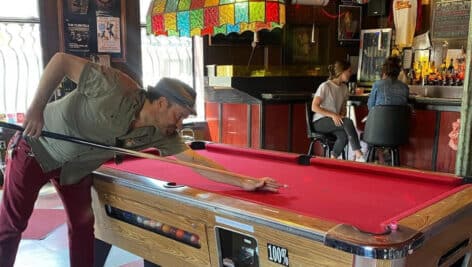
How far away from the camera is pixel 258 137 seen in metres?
5.59

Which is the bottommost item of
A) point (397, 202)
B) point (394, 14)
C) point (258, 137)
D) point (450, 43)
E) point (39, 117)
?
point (258, 137)

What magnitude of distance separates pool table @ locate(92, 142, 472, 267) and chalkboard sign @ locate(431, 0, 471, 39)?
16.7ft

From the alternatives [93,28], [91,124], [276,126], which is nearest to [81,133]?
[91,124]

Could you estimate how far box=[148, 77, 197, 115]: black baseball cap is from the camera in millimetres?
1918

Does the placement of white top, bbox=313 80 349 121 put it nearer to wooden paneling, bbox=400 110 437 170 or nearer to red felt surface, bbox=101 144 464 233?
wooden paneling, bbox=400 110 437 170

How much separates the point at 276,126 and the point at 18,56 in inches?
120

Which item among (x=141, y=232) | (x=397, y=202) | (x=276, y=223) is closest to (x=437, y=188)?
(x=397, y=202)

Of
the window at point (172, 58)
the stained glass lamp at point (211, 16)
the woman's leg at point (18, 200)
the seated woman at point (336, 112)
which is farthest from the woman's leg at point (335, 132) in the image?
the woman's leg at point (18, 200)

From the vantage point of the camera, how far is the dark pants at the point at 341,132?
183 inches

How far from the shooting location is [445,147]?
4.72 meters

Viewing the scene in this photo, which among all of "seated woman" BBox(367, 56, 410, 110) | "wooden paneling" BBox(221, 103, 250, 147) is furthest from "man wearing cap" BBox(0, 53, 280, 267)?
"wooden paneling" BBox(221, 103, 250, 147)

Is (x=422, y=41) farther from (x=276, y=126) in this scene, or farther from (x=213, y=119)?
(x=213, y=119)

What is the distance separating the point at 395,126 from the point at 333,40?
3517 mm

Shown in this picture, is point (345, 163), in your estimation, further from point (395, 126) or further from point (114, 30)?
point (114, 30)
